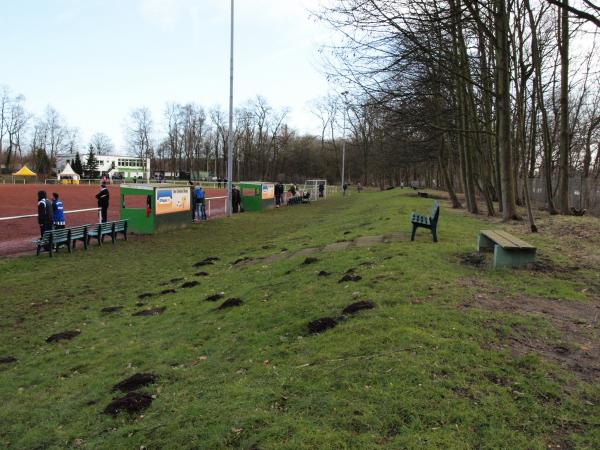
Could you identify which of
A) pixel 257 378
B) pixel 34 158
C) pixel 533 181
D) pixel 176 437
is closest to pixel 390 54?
pixel 257 378

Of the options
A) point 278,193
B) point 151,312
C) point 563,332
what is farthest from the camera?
point 278,193

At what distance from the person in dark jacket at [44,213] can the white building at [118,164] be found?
93.4m

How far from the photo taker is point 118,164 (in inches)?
4390

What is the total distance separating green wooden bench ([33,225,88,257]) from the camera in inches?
531

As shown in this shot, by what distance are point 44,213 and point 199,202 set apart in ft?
33.3

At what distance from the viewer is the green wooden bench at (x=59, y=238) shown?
44.3ft

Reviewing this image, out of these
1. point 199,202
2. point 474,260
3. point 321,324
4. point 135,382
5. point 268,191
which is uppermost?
point 268,191

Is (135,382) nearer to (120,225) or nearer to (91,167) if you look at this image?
(120,225)

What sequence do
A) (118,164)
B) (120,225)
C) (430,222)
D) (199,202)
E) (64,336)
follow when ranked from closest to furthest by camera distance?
(64,336), (430,222), (120,225), (199,202), (118,164)

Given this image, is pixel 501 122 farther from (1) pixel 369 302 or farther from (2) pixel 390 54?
(1) pixel 369 302

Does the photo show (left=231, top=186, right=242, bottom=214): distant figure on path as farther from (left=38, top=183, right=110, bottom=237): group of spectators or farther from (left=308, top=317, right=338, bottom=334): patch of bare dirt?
(left=308, top=317, right=338, bottom=334): patch of bare dirt

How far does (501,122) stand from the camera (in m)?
15.1

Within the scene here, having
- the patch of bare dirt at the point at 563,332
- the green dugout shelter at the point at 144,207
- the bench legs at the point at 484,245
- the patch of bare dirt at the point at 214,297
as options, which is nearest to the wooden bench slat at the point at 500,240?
the bench legs at the point at 484,245

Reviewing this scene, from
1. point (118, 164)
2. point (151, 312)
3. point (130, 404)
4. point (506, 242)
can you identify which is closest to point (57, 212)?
point (151, 312)
